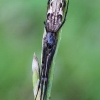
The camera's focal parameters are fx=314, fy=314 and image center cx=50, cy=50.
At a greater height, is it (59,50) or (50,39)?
(59,50)

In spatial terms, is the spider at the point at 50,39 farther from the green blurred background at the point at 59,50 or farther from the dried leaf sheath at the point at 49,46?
the green blurred background at the point at 59,50

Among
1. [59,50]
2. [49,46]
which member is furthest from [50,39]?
[59,50]

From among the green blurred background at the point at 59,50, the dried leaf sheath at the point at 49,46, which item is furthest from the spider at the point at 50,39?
the green blurred background at the point at 59,50

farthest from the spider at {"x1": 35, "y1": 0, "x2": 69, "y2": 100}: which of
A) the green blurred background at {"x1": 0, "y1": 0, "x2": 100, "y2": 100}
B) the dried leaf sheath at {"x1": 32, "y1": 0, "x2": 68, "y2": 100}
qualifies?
the green blurred background at {"x1": 0, "y1": 0, "x2": 100, "y2": 100}

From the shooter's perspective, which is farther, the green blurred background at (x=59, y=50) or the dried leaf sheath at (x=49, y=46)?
the green blurred background at (x=59, y=50)

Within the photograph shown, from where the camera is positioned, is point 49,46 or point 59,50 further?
point 59,50

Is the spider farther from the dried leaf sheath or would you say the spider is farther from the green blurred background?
the green blurred background

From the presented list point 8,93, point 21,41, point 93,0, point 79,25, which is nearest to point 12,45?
point 21,41

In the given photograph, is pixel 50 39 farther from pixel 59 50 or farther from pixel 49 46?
pixel 59 50
